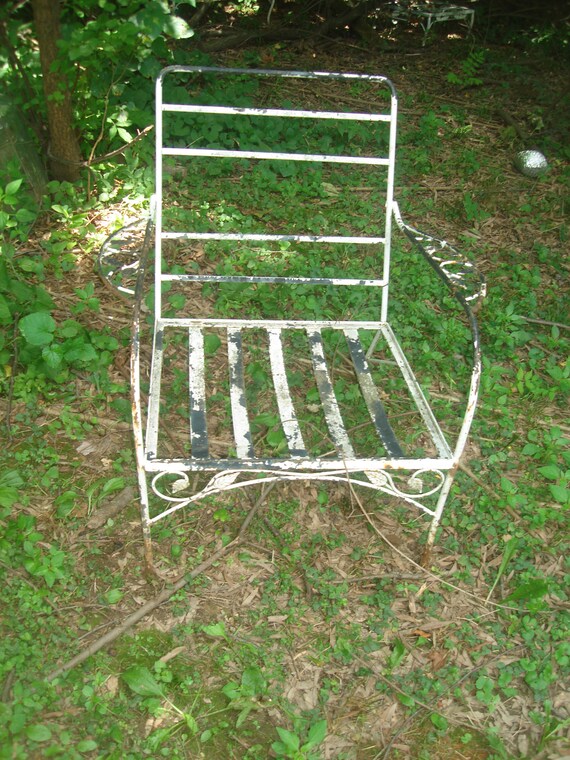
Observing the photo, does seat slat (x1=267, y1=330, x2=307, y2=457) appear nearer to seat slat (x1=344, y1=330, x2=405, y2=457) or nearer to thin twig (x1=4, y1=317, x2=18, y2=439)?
seat slat (x1=344, y1=330, x2=405, y2=457)

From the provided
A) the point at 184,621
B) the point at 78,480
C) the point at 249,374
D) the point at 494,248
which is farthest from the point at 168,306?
the point at 494,248

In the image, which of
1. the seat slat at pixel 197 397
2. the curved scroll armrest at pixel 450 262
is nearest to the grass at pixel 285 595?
the seat slat at pixel 197 397

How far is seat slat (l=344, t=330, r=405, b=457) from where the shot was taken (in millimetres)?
2346

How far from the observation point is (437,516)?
2.39 m

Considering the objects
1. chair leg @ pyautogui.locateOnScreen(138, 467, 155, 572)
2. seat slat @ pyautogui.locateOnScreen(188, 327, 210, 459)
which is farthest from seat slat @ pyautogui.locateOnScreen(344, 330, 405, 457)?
chair leg @ pyautogui.locateOnScreen(138, 467, 155, 572)

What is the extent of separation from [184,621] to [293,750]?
56cm

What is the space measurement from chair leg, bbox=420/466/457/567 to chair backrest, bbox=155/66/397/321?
1391 mm

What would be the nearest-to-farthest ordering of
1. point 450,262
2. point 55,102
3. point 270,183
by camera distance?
point 450,262, point 55,102, point 270,183

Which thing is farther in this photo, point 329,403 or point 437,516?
point 329,403

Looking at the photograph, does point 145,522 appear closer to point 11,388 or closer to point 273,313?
point 11,388

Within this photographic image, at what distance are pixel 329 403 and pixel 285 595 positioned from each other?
68 cm

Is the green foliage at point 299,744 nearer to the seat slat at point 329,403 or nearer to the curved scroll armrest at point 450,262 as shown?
the seat slat at point 329,403

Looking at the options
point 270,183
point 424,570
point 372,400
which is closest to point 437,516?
Answer: point 424,570

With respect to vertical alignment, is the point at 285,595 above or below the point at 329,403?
below
